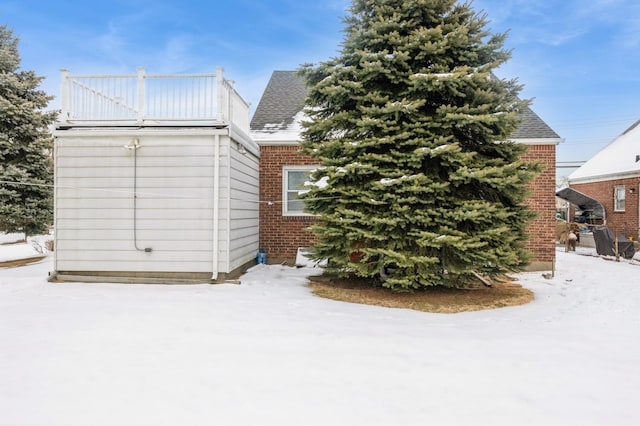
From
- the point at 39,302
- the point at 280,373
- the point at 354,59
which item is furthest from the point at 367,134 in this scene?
the point at 39,302

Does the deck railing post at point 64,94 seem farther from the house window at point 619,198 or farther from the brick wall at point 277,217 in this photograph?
the house window at point 619,198

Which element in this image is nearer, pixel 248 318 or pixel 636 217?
pixel 248 318

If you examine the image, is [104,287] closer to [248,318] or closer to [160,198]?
[160,198]

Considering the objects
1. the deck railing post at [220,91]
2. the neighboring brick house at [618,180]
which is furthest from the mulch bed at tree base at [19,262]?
the neighboring brick house at [618,180]

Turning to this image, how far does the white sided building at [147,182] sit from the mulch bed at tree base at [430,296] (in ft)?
6.93

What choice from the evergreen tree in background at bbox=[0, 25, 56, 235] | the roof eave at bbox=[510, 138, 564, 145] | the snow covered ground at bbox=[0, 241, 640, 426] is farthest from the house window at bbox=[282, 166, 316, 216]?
the evergreen tree in background at bbox=[0, 25, 56, 235]

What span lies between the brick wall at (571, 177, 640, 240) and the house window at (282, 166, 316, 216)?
1291 centimetres

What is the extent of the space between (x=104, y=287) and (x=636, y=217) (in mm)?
A: 18162

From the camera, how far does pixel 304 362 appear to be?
3510mm

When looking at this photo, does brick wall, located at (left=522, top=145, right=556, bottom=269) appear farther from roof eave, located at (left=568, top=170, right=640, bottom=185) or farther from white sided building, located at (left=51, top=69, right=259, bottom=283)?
roof eave, located at (left=568, top=170, right=640, bottom=185)

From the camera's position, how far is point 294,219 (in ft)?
31.6

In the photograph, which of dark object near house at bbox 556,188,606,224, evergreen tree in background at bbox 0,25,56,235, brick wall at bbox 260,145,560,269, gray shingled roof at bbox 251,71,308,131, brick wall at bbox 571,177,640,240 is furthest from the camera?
dark object near house at bbox 556,188,606,224

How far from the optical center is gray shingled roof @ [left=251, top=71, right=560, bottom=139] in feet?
30.8

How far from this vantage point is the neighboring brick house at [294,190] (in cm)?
927
